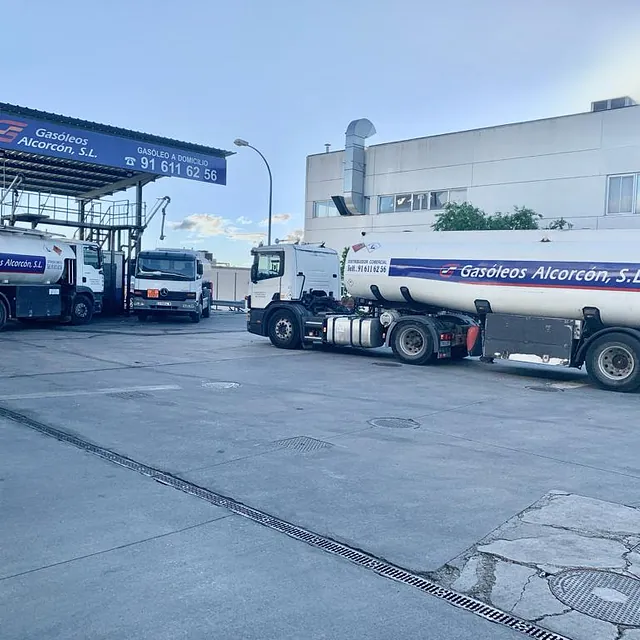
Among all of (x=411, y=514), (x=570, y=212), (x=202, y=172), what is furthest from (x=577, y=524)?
(x=202, y=172)

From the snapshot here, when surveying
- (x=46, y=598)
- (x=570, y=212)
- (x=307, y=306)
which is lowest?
(x=46, y=598)

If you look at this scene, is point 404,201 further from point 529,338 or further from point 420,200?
point 529,338

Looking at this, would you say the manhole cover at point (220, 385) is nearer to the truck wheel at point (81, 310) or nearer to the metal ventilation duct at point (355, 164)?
the truck wheel at point (81, 310)

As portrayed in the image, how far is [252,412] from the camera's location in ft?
31.9

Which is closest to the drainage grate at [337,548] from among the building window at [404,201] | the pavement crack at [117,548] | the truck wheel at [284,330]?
the pavement crack at [117,548]

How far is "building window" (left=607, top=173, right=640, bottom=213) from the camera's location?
24250 mm

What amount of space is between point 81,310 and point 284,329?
10463mm

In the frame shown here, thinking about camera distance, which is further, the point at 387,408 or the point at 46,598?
the point at 387,408

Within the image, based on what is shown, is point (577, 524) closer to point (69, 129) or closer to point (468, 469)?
point (468, 469)

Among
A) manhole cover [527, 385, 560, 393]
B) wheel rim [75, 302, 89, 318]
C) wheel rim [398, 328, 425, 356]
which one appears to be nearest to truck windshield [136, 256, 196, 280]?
wheel rim [75, 302, 89, 318]

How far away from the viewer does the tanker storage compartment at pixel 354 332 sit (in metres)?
17.3

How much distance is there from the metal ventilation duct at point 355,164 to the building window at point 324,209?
1550 mm

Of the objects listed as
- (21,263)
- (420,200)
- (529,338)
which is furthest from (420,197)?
(529,338)

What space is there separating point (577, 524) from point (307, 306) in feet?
45.6
